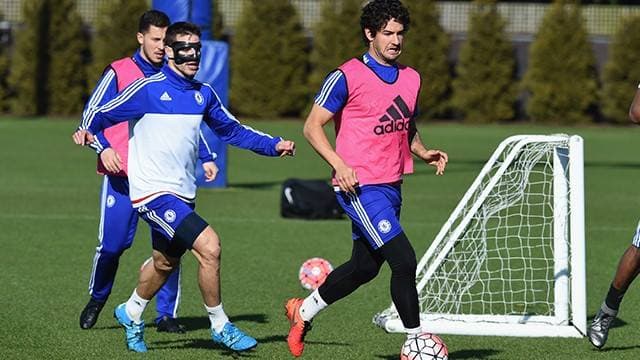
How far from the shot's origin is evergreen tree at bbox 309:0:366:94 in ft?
108

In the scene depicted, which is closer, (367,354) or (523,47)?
(367,354)

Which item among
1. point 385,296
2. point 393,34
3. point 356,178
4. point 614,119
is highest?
point 393,34

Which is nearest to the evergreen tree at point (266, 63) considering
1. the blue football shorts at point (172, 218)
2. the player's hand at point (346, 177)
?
the blue football shorts at point (172, 218)

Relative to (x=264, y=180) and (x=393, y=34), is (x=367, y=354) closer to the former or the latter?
(x=393, y=34)

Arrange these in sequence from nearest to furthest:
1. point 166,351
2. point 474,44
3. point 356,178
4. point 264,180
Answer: point 356,178
point 166,351
point 264,180
point 474,44

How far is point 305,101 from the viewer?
33.5 meters

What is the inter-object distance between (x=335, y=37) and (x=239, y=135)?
25737 millimetres

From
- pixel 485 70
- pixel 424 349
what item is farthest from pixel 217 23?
pixel 424 349

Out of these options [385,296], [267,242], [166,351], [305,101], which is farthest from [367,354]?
[305,101]

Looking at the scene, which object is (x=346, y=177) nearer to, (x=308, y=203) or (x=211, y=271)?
(x=211, y=271)

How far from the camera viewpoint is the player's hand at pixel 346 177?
22.8 feet

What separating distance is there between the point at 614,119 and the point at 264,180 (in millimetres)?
16466

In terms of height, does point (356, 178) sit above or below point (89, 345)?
above

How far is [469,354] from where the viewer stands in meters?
7.77
